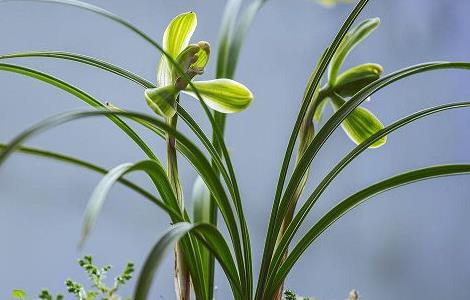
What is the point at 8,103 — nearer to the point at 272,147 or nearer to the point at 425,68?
the point at 272,147

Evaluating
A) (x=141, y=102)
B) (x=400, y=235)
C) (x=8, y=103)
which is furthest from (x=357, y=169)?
(x=8, y=103)

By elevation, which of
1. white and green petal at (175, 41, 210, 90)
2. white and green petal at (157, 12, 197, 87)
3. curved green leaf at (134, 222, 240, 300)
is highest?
white and green petal at (157, 12, 197, 87)

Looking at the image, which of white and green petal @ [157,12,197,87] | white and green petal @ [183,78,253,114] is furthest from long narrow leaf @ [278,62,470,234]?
white and green petal @ [157,12,197,87]

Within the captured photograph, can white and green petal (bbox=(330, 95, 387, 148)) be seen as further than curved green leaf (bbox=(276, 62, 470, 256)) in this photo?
Yes

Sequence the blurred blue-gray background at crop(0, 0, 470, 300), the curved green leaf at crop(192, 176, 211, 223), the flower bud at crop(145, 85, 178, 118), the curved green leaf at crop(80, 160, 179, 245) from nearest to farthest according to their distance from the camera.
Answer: the curved green leaf at crop(80, 160, 179, 245)
the flower bud at crop(145, 85, 178, 118)
the curved green leaf at crop(192, 176, 211, 223)
the blurred blue-gray background at crop(0, 0, 470, 300)

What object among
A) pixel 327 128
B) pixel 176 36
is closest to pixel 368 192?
pixel 327 128

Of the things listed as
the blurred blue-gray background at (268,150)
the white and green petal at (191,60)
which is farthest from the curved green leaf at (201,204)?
the blurred blue-gray background at (268,150)

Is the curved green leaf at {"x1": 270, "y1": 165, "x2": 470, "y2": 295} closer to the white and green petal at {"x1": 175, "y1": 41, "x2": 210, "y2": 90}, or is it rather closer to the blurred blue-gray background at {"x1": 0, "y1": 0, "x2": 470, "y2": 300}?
the white and green petal at {"x1": 175, "y1": 41, "x2": 210, "y2": 90}
